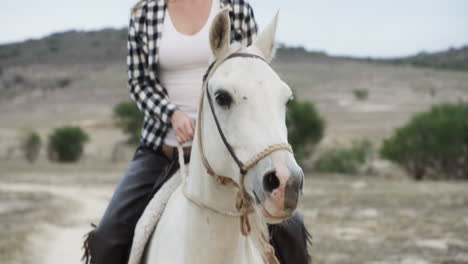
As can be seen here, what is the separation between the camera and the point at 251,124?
239 centimetres

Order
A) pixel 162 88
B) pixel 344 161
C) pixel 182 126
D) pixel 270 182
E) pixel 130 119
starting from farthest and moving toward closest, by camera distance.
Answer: pixel 130 119, pixel 344 161, pixel 162 88, pixel 182 126, pixel 270 182

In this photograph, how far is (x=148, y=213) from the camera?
131 inches

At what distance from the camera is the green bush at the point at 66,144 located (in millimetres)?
30109

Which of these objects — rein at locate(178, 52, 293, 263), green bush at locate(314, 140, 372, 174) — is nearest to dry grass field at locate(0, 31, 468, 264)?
green bush at locate(314, 140, 372, 174)

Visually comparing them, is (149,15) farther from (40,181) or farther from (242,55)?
(40,181)

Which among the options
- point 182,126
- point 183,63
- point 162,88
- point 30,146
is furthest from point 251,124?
point 30,146

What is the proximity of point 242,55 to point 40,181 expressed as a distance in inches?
744

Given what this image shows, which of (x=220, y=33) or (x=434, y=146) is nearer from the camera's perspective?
(x=220, y=33)

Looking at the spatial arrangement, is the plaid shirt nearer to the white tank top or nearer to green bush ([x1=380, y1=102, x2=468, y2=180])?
the white tank top

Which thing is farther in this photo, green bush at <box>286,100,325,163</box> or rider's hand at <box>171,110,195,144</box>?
green bush at <box>286,100,325,163</box>

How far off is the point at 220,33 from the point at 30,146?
29.2 m

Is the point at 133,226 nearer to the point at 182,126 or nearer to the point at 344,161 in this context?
the point at 182,126

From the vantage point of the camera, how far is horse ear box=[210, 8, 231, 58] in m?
2.65

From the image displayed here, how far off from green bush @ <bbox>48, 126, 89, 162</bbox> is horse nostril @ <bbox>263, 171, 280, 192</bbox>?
29.2 metres
